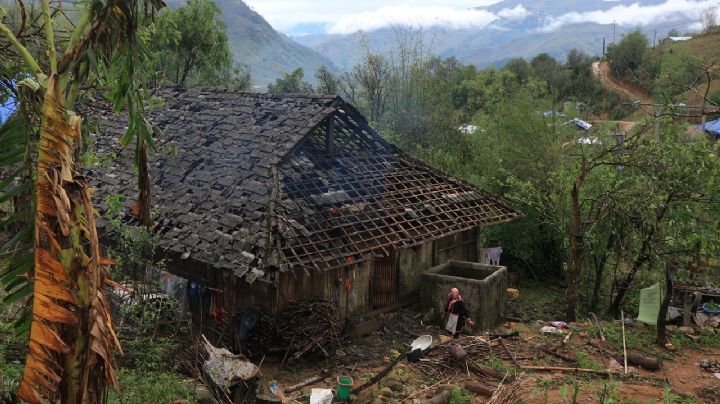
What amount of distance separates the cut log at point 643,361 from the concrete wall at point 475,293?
9.62ft

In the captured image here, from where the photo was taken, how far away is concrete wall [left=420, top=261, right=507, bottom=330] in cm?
1355

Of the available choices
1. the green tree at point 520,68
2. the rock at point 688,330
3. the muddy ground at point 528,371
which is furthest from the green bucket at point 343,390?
the green tree at point 520,68

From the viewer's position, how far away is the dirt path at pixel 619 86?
48312 millimetres

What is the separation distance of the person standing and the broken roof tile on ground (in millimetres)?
1536

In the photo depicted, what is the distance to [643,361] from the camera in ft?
38.5

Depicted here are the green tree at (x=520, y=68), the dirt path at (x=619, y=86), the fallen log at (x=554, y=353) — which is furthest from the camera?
the green tree at (x=520, y=68)

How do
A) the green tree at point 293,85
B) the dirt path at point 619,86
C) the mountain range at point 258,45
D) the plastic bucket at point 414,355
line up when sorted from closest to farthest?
1. the plastic bucket at point 414,355
2. the green tree at point 293,85
3. the dirt path at point 619,86
4. the mountain range at point 258,45

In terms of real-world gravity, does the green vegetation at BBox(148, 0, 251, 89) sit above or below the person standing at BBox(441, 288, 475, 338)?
above

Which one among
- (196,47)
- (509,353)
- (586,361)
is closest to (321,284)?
(509,353)

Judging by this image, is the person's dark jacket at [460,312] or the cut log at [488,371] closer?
the cut log at [488,371]

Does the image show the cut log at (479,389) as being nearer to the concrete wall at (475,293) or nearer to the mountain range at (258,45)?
the concrete wall at (475,293)

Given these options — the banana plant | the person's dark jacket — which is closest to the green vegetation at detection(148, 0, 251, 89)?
the person's dark jacket

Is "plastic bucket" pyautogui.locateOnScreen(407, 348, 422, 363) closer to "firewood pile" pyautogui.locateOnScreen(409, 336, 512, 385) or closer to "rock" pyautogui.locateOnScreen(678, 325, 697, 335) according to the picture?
"firewood pile" pyautogui.locateOnScreen(409, 336, 512, 385)

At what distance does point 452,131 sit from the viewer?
81.8 ft
